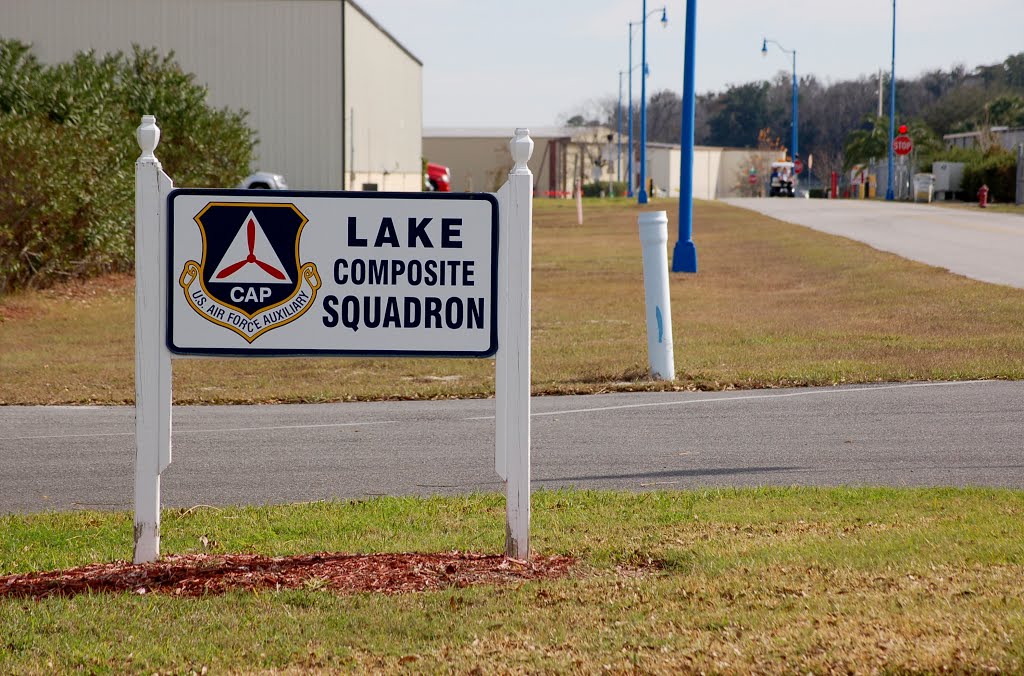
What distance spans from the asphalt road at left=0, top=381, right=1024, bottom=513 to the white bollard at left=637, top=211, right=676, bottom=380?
2.12 ft

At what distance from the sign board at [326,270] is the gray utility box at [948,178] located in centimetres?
5756

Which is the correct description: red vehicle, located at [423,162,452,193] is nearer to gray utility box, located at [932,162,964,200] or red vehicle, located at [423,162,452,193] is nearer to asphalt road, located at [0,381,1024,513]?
gray utility box, located at [932,162,964,200]

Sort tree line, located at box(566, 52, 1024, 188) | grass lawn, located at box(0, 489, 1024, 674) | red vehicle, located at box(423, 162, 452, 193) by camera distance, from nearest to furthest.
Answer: grass lawn, located at box(0, 489, 1024, 674)
red vehicle, located at box(423, 162, 452, 193)
tree line, located at box(566, 52, 1024, 188)

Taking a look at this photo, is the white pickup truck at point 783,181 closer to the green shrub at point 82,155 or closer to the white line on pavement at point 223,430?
the green shrub at point 82,155

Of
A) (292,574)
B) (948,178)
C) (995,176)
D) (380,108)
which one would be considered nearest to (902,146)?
(948,178)

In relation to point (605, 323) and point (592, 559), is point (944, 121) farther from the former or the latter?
point (592, 559)

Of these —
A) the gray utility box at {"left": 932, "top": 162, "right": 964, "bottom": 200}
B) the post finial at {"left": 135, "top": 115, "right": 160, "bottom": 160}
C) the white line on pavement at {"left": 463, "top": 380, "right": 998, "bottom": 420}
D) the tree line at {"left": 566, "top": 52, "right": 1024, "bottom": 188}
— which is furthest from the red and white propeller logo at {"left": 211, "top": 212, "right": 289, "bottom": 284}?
the tree line at {"left": 566, "top": 52, "right": 1024, "bottom": 188}

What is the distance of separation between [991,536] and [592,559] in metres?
1.67

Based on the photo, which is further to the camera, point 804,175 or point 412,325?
point 804,175

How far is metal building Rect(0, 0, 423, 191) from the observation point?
46.8 metres

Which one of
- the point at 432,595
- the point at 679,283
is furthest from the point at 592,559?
the point at 679,283

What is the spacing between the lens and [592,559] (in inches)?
210

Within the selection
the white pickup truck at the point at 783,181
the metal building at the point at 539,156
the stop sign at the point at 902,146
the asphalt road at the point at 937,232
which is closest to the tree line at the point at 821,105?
the metal building at the point at 539,156

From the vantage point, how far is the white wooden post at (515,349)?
210 inches
